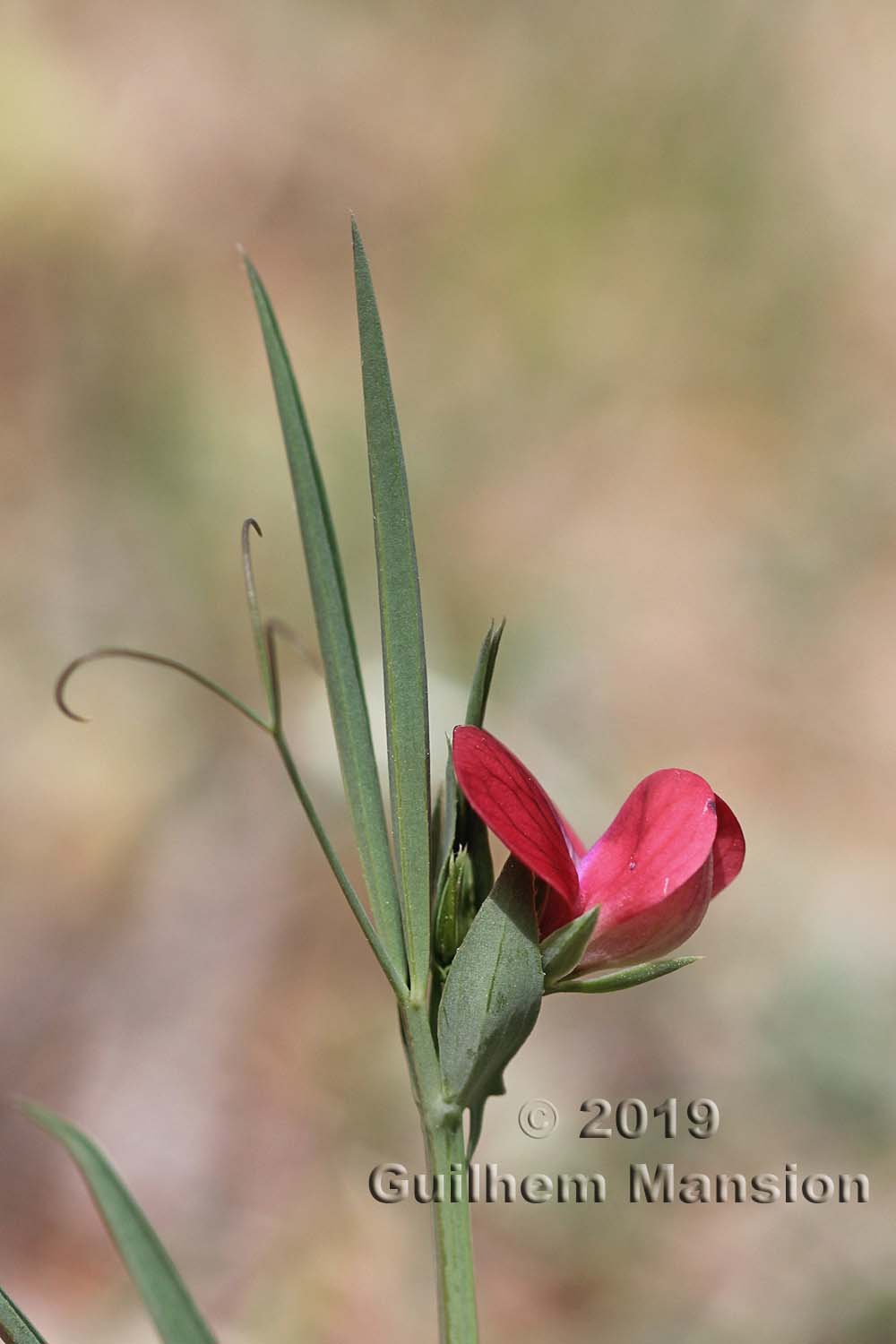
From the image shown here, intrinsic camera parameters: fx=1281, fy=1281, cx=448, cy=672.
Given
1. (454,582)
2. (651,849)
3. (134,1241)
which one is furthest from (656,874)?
(454,582)

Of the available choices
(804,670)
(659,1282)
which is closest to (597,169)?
(804,670)

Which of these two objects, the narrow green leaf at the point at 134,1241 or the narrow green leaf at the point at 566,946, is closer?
the narrow green leaf at the point at 134,1241

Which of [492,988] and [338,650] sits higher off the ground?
[338,650]

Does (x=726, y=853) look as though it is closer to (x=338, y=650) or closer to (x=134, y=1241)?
(x=338, y=650)

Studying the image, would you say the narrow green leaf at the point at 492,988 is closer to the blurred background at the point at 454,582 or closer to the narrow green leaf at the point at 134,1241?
the narrow green leaf at the point at 134,1241

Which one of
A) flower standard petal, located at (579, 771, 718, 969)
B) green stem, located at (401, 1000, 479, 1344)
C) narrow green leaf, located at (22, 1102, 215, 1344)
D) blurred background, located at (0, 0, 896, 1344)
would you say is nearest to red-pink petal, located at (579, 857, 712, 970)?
flower standard petal, located at (579, 771, 718, 969)

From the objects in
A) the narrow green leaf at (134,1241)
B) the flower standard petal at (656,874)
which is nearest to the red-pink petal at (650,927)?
the flower standard petal at (656,874)

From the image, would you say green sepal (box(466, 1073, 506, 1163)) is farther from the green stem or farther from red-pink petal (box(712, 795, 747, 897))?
red-pink petal (box(712, 795, 747, 897))
